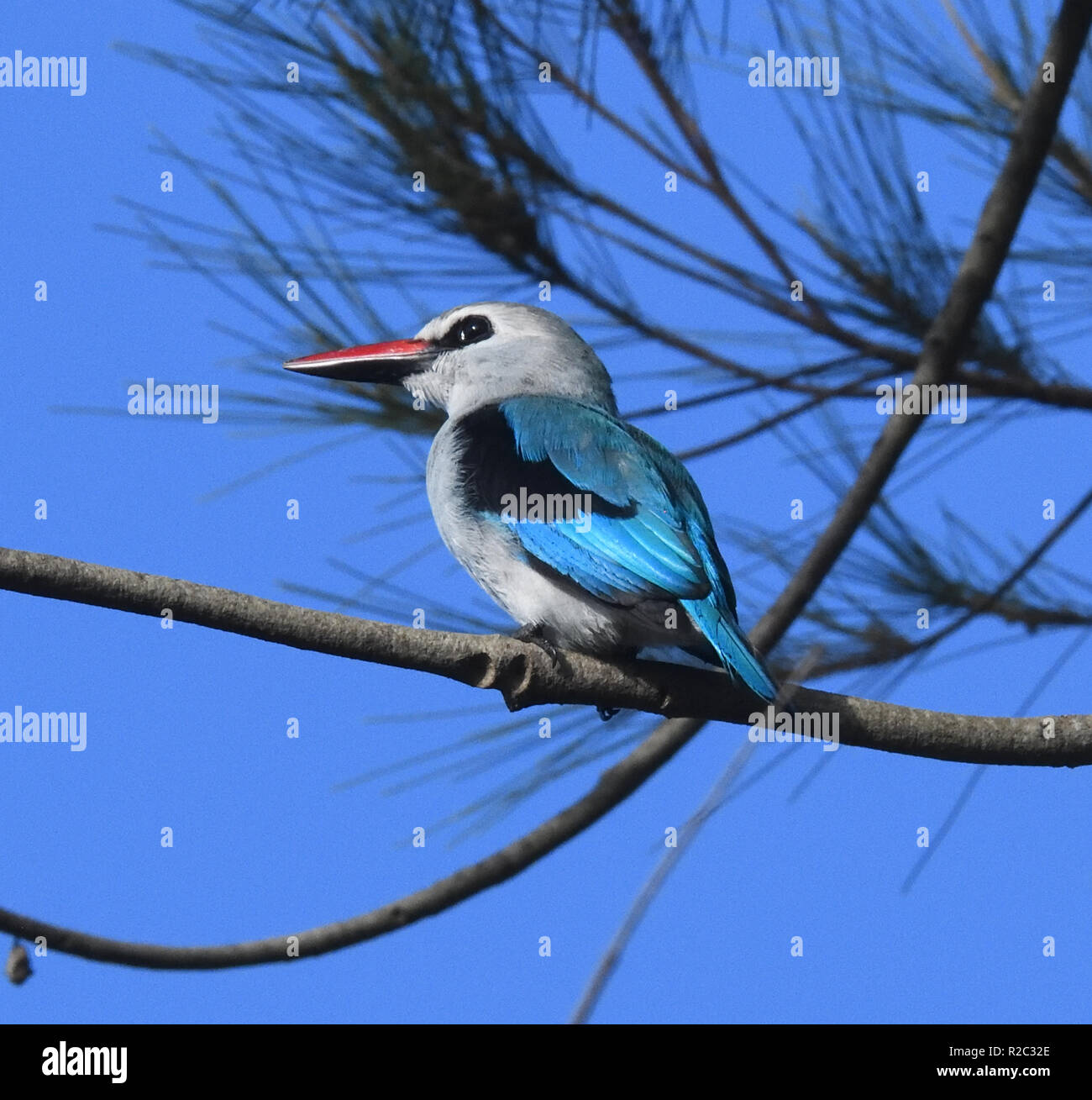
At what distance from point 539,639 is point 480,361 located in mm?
873

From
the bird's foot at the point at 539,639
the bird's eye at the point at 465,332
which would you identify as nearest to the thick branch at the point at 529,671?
the bird's foot at the point at 539,639

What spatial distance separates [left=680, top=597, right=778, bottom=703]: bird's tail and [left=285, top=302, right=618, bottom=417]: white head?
863 millimetres

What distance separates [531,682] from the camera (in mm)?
2293

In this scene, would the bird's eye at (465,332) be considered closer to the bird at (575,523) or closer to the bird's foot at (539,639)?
the bird at (575,523)

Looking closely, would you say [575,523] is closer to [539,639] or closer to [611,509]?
[611,509]

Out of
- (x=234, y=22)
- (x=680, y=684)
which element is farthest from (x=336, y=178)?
(x=680, y=684)

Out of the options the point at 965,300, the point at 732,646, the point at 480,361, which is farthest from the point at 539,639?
the point at 965,300

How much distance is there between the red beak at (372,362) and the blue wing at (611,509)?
0.35m

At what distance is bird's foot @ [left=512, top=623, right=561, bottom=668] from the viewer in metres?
2.47

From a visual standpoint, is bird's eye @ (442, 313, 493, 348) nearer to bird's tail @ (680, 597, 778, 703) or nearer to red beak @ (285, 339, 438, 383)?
red beak @ (285, 339, 438, 383)

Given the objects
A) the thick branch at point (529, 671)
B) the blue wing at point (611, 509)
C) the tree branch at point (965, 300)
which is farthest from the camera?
the tree branch at point (965, 300)

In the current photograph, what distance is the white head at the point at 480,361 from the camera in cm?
334

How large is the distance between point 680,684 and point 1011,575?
124cm

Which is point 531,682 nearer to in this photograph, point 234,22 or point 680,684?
point 680,684
